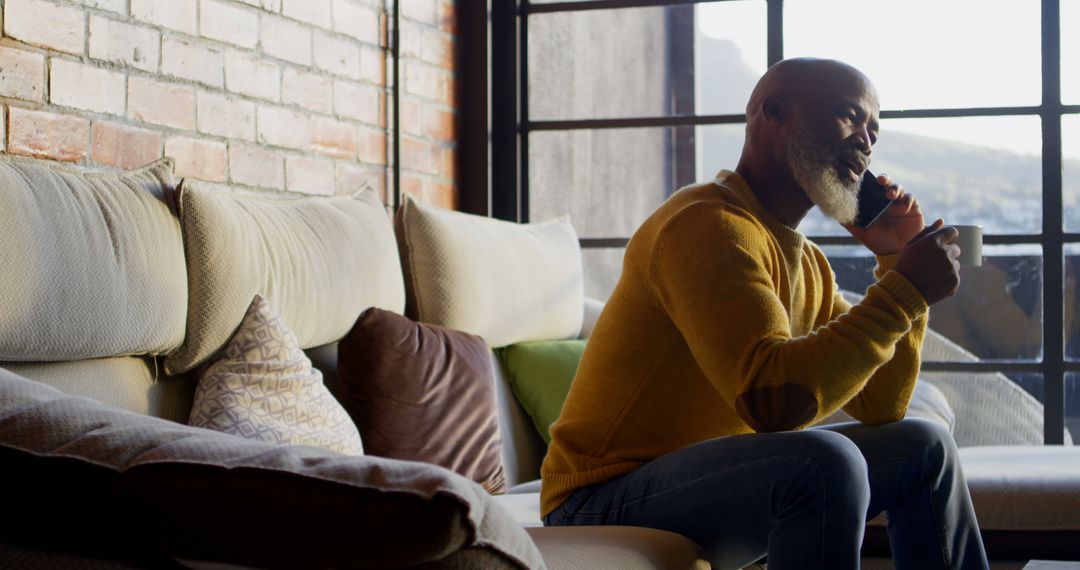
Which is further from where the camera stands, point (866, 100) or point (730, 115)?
point (730, 115)

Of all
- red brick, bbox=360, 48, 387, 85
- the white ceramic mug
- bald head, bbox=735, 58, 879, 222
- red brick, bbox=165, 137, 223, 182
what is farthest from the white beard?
red brick, bbox=360, 48, 387, 85

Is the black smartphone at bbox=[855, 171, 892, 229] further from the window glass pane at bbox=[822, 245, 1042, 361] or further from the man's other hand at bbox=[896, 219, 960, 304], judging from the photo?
the window glass pane at bbox=[822, 245, 1042, 361]

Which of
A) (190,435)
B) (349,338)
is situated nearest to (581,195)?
(349,338)

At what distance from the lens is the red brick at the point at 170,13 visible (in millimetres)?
2230

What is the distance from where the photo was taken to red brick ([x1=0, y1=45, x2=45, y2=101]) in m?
1.92

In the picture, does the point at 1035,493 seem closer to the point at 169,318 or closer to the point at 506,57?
the point at 169,318

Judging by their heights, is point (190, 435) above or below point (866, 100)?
below

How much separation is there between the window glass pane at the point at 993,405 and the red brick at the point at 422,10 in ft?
5.51

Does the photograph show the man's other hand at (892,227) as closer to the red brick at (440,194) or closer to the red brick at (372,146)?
the red brick at (372,146)

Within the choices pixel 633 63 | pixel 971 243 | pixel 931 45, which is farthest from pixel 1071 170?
pixel 633 63

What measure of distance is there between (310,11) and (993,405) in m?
2.07

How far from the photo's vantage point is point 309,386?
1995mm

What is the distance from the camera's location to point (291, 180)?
2.70 meters

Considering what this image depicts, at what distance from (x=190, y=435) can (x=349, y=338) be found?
1.27 metres
